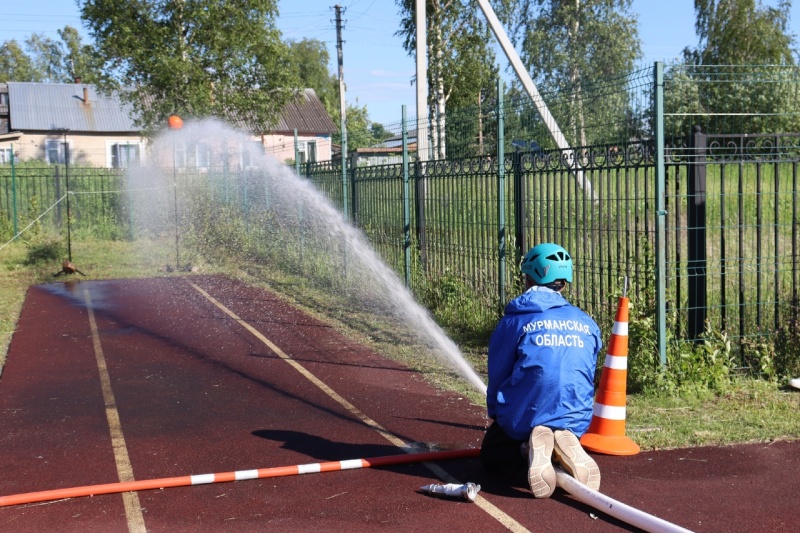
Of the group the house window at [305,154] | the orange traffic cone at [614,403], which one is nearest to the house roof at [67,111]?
the house window at [305,154]

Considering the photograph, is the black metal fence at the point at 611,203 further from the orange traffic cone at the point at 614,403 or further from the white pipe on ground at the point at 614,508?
the white pipe on ground at the point at 614,508

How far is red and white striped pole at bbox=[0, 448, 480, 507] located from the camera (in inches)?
210

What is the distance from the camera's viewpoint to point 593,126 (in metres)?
8.54

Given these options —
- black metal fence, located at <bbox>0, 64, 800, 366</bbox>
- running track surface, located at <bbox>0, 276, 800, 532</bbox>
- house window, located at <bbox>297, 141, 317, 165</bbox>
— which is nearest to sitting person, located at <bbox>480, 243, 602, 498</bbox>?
running track surface, located at <bbox>0, 276, 800, 532</bbox>

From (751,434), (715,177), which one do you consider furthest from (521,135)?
(751,434)

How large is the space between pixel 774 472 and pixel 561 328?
1.84 m

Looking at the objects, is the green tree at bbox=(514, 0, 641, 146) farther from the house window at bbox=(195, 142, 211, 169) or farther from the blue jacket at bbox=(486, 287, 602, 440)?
the blue jacket at bbox=(486, 287, 602, 440)

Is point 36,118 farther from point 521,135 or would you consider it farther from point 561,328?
point 561,328

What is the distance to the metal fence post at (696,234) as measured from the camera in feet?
25.2

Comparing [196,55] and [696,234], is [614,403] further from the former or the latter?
[196,55]

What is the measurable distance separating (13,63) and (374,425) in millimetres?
79534

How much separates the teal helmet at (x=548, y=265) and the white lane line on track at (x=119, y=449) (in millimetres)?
2821

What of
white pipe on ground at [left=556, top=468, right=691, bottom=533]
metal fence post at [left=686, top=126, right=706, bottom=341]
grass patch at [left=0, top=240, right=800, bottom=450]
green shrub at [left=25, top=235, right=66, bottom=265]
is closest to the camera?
white pipe on ground at [left=556, top=468, right=691, bottom=533]

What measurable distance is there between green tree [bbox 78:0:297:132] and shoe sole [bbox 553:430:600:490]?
21.1m
